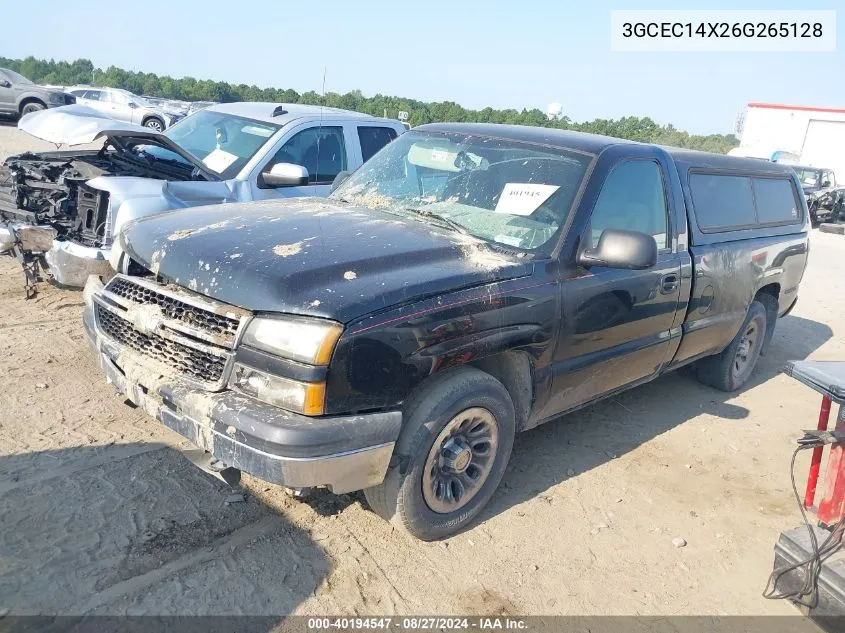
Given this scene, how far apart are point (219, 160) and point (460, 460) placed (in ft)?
14.4

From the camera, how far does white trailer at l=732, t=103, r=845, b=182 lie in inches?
1292

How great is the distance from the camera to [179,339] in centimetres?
296

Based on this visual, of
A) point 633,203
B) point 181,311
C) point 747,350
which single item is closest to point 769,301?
point 747,350

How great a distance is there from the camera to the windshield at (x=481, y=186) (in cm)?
371

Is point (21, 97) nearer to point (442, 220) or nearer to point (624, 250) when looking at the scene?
point (442, 220)

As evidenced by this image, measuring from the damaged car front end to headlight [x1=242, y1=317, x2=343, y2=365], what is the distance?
9.98 ft

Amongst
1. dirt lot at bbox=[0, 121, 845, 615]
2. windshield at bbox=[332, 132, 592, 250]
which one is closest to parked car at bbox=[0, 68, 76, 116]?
dirt lot at bbox=[0, 121, 845, 615]

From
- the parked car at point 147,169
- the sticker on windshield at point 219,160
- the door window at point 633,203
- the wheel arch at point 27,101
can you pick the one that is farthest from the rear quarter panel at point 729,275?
the wheel arch at point 27,101

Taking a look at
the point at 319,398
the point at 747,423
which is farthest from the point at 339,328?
the point at 747,423

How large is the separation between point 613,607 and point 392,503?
111cm

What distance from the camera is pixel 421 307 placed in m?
2.91

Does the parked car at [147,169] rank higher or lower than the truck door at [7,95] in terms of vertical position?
lower

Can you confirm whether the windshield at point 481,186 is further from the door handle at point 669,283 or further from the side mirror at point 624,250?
the door handle at point 669,283

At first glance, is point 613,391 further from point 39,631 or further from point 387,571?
point 39,631
